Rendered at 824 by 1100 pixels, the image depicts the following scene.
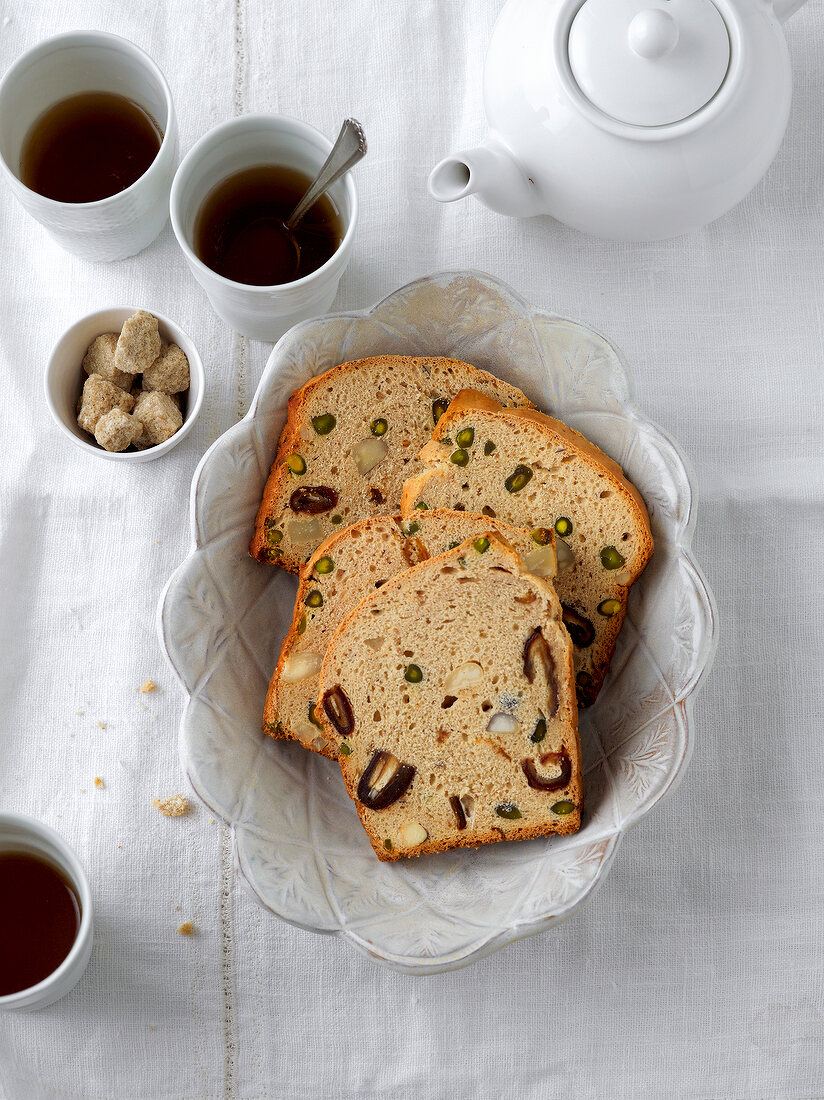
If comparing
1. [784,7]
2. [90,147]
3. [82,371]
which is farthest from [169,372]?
[784,7]

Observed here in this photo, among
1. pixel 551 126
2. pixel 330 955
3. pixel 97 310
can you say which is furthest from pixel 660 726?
pixel 97 310

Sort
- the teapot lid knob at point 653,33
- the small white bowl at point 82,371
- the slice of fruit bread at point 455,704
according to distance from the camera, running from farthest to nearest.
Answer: the small white bowl at point 82,371 < the slice of fruit bread at point 455,704 < the teapot lid knob at point 653,33

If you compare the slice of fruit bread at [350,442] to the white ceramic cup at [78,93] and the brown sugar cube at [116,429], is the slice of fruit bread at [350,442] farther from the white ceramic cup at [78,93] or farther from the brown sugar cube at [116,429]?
the white ceramic cup at [78,93]

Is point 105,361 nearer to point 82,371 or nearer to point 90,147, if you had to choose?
point 82,371

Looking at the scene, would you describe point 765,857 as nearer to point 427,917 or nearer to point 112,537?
point 427,917

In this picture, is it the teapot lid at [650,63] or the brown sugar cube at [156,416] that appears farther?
the brown sugar cube at [156,416]

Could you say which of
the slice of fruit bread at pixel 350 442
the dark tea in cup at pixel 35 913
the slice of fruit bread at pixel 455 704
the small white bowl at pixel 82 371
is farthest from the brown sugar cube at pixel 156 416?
the dark tea in cup at pixel 35 913

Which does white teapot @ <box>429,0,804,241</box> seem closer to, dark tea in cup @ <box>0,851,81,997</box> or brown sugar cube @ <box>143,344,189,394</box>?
brown sugar cube @ <box>143,344,189,394</box>
